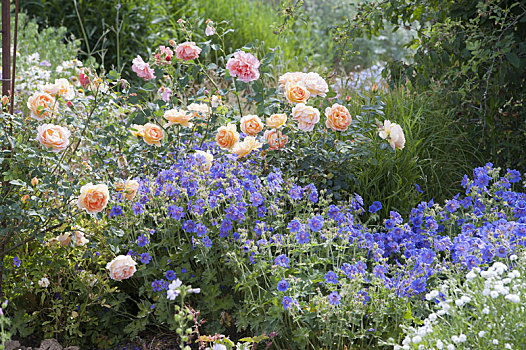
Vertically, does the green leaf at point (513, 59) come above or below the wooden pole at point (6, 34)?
below

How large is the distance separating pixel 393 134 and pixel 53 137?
160 cm

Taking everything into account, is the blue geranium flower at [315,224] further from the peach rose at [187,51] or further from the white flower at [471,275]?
the peach rose at [187,51]

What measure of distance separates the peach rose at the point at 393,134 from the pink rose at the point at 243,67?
0.71 metres

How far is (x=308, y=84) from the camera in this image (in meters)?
3.04

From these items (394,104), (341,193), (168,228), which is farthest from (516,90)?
(168,228)

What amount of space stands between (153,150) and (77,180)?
2.25ft

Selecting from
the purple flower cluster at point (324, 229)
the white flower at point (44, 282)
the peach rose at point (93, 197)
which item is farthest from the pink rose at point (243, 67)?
the white flower at point (44, 282)

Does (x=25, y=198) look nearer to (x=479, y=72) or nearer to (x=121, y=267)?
(x=121, y=267)

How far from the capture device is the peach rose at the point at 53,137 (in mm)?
2400

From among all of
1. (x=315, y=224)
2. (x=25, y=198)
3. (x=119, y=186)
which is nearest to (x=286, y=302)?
(x=315, y=224)

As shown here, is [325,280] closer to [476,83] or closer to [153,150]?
[153,150]

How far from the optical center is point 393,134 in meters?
2.93

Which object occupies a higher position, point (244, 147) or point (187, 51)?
point (187, 51)

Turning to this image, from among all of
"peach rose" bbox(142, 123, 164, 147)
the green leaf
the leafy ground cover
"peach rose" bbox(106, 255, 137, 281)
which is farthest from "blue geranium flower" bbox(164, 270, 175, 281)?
the green leaf
